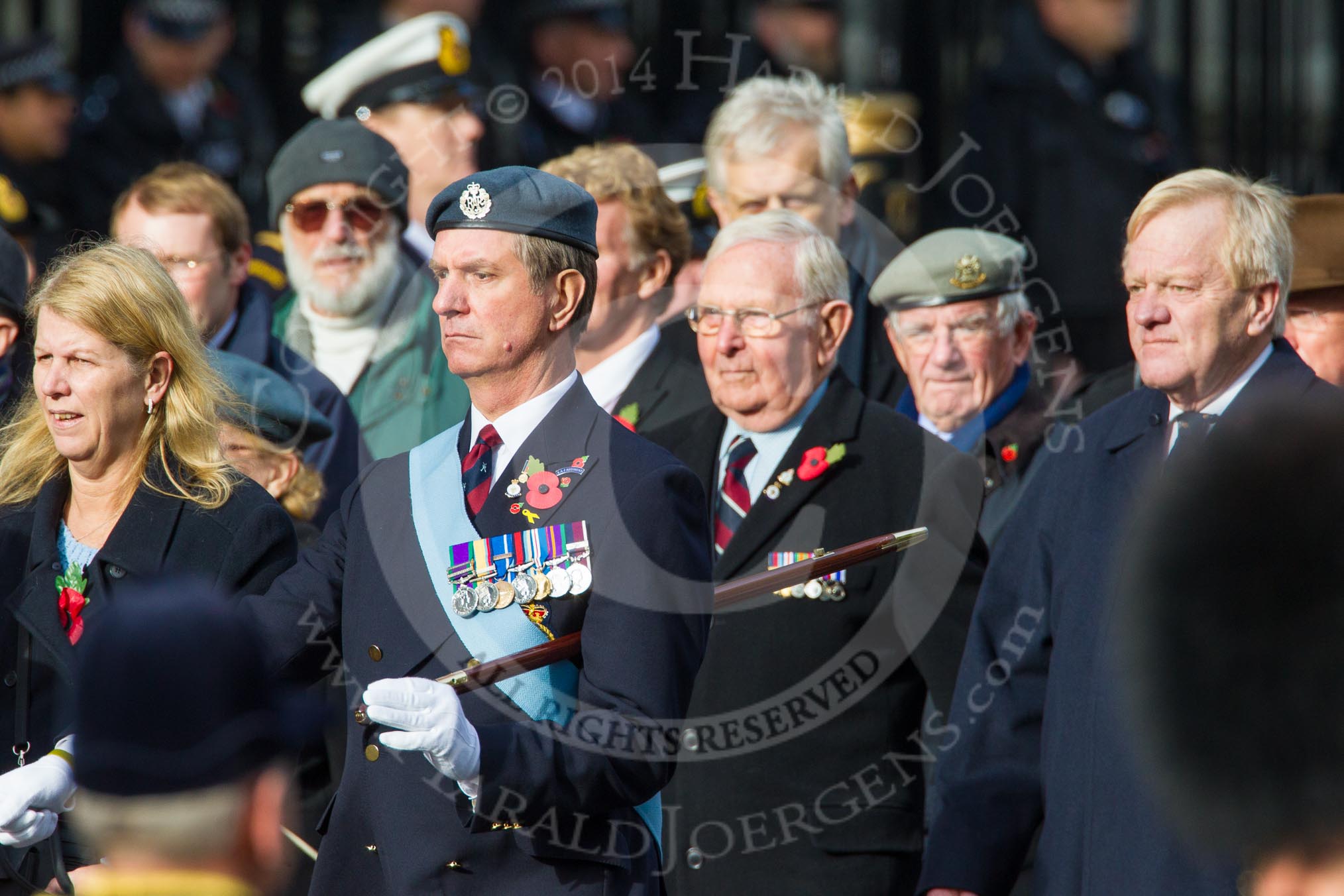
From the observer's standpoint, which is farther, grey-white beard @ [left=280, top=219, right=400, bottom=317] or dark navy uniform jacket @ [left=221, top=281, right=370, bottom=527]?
grey-white beard @ [left=280, top=219, right=400, bottom=317]

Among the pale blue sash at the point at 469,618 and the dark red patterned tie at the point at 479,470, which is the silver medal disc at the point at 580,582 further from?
the dark red patterned tie at the point at 479,470

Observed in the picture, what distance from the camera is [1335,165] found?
311 inches

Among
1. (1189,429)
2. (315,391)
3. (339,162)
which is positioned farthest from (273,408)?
(1189,429)

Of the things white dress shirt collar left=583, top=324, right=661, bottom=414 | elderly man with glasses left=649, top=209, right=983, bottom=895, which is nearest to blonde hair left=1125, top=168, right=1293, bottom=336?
elderly man with glasses left=649, top=209, right=983, bottom=895

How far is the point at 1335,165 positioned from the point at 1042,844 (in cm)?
527

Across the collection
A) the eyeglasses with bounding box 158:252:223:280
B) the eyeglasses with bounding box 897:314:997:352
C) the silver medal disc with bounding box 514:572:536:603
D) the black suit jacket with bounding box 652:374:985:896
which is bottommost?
the black suit jacket with bounding box 652:374:985:896

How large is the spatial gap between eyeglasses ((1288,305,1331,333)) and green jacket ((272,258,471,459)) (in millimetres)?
2254

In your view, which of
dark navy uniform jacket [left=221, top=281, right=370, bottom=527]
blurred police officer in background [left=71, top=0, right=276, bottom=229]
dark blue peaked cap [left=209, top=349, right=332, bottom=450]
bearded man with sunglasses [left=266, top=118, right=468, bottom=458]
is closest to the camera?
dark blue peaked cap [left=209, top=349, right=332, bottom=450]

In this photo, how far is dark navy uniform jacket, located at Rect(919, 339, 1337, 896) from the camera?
11.1 feet

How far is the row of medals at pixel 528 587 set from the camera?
3.14 metres

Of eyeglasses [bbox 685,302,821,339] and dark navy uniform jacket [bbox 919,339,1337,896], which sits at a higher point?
eyeglasses [bbox 685,302,821,339]

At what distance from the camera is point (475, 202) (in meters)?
3.36

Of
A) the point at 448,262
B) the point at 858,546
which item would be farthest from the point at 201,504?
the point at 858,546

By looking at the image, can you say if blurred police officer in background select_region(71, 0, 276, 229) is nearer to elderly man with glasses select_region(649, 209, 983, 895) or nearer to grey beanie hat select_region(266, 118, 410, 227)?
grey beanie hat select_region(266, 118, 410, 227)
